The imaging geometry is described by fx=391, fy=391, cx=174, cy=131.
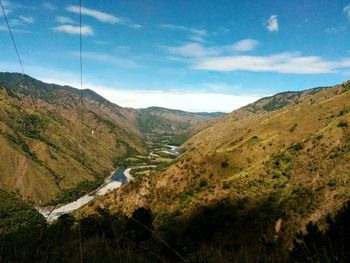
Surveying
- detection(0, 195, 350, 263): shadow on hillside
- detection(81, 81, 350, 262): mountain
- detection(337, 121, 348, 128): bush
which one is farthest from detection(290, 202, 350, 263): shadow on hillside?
detection(337, 121, 348, 128): bush

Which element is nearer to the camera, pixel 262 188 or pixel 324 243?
pixel 324 243

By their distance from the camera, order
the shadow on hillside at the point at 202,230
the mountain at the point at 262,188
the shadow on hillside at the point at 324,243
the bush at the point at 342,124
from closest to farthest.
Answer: the shadow on hillside at the point at 324,243
the shadow on hillside at the point at 202,230
the mountain at the point at 262,188
the bush at the point at 342,124

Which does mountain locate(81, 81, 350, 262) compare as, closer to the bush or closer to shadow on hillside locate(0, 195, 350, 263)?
the bush

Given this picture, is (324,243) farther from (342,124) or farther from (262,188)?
(342,124)

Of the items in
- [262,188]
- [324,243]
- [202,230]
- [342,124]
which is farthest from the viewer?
[342,124]

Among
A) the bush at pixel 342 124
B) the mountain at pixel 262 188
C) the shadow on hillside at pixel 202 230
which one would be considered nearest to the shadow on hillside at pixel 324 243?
the shadow on hillside at pixel 202 230

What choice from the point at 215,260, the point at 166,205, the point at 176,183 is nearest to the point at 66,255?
the point at 215,260

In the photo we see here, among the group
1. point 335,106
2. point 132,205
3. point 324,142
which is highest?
point 335,106

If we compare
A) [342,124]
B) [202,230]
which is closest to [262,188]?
[202,230]

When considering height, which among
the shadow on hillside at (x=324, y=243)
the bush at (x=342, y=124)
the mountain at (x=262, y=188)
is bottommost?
the mountain at (x=262, y=188)

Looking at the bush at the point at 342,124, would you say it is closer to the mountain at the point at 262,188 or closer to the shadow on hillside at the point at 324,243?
the mountain at the point at 262,188

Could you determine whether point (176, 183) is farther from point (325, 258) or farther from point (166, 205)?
point (325, 258)
